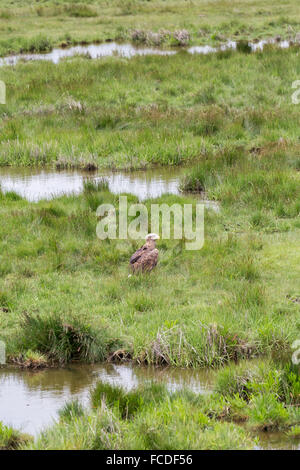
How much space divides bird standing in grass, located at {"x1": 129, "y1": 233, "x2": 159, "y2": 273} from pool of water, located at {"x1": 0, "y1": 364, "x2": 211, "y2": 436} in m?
2.01

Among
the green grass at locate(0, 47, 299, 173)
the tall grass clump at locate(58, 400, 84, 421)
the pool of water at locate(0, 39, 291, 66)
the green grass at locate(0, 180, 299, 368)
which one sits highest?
the pool of water at locate(0, 39, 291, 66)

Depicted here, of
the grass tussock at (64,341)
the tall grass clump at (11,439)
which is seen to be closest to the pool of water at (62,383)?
the grass tussock at (64,341)

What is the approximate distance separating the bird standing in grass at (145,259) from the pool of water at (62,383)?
2.01 meters

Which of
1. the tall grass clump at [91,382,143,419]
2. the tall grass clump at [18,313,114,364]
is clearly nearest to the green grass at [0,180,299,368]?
the tall grass clump at [18,313,114,364]

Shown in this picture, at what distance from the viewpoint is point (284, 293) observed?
348 inches

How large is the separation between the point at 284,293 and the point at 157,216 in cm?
328

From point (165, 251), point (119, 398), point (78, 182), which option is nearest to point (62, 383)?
point (119, 398)

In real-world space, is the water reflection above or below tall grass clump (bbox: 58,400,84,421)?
above

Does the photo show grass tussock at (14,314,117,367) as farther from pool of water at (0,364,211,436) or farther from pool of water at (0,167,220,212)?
pool of water at (0,167,220,212)

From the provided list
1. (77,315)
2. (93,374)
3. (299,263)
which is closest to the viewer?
(93,374)

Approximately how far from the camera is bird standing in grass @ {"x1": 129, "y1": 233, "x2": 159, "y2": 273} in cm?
936
